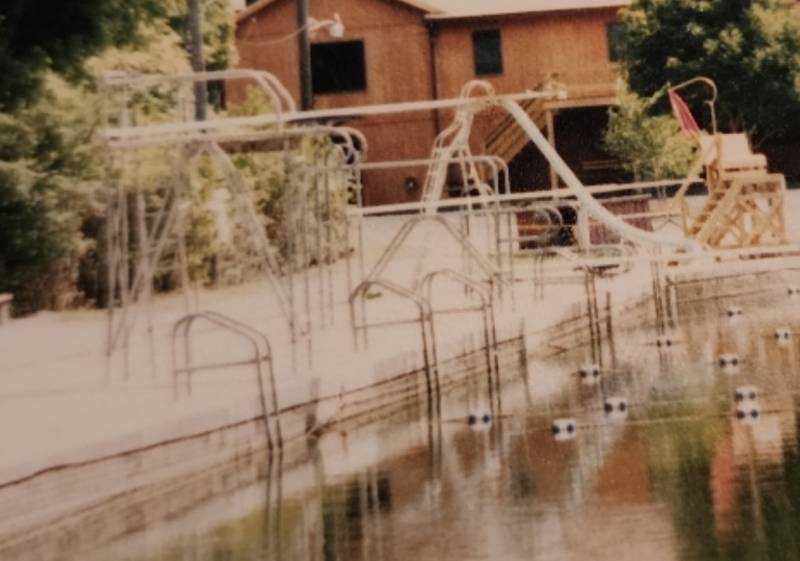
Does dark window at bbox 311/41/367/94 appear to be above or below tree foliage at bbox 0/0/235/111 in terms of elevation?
above

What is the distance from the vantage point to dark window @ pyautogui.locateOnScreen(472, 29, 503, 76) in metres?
46.3

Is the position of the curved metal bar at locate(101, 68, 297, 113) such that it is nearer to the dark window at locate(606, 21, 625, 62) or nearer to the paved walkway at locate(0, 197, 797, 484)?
the paved walkway at locate(0, 197, 797, 484)

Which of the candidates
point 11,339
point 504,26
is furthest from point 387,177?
point 11,339

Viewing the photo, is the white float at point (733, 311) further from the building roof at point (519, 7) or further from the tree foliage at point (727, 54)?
the building roof at point (519, 7)

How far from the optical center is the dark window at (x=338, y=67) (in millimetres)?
46281

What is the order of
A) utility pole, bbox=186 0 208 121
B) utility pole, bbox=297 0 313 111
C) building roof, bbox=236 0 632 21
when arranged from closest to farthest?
utility pole, bbox=186 0 208 121 → utility pole, bbox=297 0 313 111 → building roof, bbox=236 0 632 21

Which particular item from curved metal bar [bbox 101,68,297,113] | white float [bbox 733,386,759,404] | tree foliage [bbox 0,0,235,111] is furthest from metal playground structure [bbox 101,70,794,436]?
white float [bbox 733,386,759,404]

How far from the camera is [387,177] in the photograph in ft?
147

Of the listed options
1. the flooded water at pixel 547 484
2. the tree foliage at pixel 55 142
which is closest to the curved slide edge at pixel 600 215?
the tree foliage at pixel 55 142

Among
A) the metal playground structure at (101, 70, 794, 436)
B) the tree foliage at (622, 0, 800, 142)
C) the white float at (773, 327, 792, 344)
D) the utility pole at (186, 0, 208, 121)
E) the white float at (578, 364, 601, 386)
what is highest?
the tree foliage at (622, 0, 800, 142)

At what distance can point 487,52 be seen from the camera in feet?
152

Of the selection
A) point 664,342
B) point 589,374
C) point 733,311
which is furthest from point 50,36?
point 733,311

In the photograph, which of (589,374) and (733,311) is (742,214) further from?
(589,374)

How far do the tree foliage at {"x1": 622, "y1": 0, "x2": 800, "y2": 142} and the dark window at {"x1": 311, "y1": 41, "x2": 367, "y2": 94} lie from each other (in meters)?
7.80
